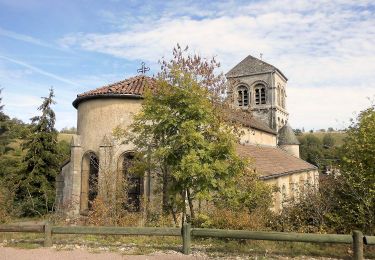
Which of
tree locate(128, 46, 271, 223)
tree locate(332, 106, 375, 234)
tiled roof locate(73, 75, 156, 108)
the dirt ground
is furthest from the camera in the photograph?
tiled roof locate(73, 75, 156, 108)

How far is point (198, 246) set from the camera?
895cm

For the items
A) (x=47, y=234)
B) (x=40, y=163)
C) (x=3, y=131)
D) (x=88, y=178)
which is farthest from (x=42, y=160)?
(x=47, y=234)

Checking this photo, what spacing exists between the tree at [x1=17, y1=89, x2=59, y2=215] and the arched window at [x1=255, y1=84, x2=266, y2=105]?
787 inches

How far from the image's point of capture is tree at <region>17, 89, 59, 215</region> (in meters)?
27.7

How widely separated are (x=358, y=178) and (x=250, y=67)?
2759 cm

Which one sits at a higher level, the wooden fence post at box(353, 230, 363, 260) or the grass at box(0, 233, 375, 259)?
the wooden fence post at box(353, 230, 363, 260)

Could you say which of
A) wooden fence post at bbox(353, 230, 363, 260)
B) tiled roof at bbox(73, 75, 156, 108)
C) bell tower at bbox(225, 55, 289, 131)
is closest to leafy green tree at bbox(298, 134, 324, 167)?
bell tower at bbox(225, 55, 289, 131)

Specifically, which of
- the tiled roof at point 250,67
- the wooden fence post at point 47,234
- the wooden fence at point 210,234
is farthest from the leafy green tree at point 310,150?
the wooden fence post at point 47,234

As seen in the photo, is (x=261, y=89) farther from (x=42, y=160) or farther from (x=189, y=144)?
(x=189, y=144)

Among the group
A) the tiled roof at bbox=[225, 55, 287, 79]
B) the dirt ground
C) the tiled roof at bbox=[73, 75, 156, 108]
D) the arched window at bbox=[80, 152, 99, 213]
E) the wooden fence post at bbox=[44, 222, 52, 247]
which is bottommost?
the dirt ground

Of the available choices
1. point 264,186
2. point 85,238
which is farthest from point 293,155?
point 85,238

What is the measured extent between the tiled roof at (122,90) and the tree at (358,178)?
8331 mm

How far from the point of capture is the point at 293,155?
106ft

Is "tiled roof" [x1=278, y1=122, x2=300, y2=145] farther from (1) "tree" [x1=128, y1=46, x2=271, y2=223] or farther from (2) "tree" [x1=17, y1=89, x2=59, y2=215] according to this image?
(1) "tree" [x1=128, y1=46, x2=271, y2=223]
